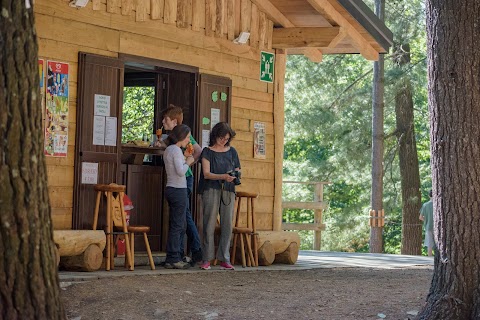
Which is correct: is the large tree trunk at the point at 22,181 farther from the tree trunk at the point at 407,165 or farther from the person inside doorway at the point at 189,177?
the tree trunk at the point at 407,165

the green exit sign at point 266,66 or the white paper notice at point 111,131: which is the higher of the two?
the green exit sign at point 266,66

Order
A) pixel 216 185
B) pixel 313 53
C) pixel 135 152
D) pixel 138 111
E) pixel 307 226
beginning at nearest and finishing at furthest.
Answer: pixel 216 185 < pixel 135 152 < pixel 313 53 < pixel 138 111 < pixel 307 226

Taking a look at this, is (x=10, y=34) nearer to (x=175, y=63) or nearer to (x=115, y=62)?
(x=115, y=62)

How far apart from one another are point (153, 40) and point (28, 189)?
7.28 metres

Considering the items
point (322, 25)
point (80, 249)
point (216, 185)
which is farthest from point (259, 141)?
point (80, 249)

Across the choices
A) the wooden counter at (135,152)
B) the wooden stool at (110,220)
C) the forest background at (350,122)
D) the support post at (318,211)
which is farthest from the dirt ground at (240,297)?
the support post at (318,211)

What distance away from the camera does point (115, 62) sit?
439 inches

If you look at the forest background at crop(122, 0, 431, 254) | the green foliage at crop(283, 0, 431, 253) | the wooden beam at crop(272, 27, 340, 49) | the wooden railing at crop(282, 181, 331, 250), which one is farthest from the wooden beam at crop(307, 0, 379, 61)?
the green foliage at crop(283, 0, 431, 253)

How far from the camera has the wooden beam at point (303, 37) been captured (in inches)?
516

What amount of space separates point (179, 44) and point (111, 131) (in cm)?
156

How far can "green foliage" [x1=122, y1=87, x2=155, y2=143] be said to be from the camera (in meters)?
14.0

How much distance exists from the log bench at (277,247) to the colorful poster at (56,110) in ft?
10.0

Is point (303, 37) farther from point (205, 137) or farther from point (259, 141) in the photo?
point (205, 137)

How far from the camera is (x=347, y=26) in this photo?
13.3 m
